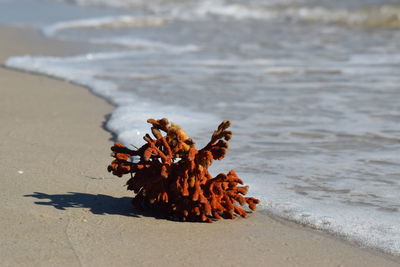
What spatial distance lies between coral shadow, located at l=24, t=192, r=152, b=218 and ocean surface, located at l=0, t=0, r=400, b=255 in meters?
0.68

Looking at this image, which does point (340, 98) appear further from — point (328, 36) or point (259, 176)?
point (328, 36)

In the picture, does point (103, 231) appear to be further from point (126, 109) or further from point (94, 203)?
point (126, 109)

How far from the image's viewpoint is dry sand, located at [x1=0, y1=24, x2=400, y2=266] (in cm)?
280

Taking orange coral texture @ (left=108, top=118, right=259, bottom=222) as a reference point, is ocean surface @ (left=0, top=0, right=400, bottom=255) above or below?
above

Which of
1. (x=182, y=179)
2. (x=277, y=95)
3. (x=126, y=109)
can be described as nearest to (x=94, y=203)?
(x=182, y=179)

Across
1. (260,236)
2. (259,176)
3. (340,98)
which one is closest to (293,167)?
(259,176)

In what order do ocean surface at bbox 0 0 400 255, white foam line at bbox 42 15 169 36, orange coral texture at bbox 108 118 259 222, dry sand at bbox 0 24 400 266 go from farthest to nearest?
1. white foam line at bbox 42 15 169 36
2. ocean surface at bbox 0 0 400 255
3. orange coral texture at bbox 108 118 259 222
4. dry sand at bbox 0 24 400 266

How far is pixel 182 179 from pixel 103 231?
41 centimetres

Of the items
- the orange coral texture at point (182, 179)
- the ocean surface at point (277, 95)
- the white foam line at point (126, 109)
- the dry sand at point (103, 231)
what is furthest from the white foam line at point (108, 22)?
the orange coral texture at point (182, 179)

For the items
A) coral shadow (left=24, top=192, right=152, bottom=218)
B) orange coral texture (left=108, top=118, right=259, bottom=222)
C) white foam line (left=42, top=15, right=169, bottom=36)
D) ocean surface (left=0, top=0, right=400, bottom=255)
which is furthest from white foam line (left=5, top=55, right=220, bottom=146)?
white foam line (left=42, top=15, right=169, bottom=36)

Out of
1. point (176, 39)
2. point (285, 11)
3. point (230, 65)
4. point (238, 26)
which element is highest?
point (285, 11)

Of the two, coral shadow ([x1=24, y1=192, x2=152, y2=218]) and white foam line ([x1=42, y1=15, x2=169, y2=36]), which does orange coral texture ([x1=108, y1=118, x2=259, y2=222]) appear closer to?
coral shadow ([x1=24, y1=192, x2=152, y2=218])

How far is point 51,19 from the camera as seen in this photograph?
1528cm

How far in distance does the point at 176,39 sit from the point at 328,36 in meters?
3.08
